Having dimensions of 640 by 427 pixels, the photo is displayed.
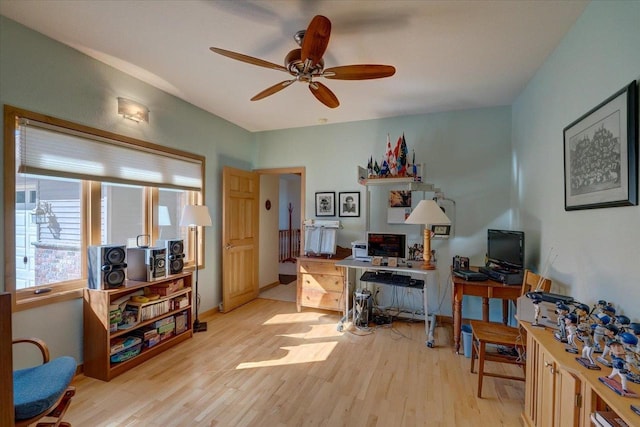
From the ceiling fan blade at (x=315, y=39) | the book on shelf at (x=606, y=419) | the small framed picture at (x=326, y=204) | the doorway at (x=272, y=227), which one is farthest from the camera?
the doorway at (x=272, y=227)

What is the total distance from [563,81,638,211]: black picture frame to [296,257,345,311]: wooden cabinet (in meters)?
2.49

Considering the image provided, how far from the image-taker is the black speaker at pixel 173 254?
113 inches

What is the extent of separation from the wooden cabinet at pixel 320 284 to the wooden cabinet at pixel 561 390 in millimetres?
2185

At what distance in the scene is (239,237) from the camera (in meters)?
4.10

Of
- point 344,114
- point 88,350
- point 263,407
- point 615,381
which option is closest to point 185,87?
point 344,114

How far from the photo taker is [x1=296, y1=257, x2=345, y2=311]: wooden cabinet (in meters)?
3.67

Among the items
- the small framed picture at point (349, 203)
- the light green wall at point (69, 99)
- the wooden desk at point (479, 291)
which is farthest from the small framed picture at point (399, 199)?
the light green wall at point (69, 99)

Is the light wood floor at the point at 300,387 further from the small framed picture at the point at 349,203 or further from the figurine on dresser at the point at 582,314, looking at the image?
the small framed picture at the point at 349,203

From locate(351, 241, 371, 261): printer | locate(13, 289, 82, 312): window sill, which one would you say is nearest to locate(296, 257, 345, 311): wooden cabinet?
locate(351, 241, 371, 261): printer

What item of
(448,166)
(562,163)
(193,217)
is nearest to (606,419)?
(562,163)

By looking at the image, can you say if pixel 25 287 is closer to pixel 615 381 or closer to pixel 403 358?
pixel 403 358

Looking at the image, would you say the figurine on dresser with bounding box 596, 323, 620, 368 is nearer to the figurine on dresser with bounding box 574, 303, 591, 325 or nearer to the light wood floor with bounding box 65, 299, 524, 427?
the figurine on dresser with bounding box 574, 303, 591, 325

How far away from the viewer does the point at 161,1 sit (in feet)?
5.66

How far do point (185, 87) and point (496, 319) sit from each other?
4.54 meters
